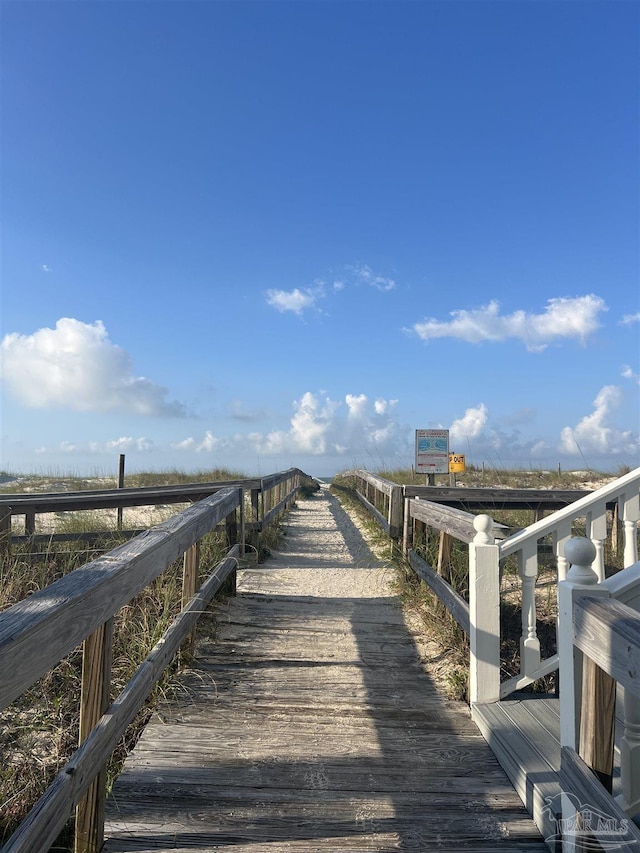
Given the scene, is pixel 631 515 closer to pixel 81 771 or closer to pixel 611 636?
pixel 611 636

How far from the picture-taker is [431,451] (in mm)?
9953

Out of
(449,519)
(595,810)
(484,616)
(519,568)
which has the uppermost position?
(449,519)

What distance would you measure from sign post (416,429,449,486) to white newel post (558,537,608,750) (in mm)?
7925

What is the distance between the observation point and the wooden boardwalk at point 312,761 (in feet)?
6.82

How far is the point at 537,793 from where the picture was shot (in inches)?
85.8

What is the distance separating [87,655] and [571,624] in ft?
5.84

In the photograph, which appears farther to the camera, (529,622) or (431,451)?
(431,451)

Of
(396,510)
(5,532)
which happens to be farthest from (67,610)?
(396,510)

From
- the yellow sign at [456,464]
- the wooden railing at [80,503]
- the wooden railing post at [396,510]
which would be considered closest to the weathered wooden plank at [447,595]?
the wooden railing post at [396,510]

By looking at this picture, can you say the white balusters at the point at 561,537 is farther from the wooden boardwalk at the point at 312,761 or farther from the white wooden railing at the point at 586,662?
the white wooden railing at the point at 586,662

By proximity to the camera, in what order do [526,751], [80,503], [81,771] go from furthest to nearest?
[80,503] < [526,751] < [81,771]

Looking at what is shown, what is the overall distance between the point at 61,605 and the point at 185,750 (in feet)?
5.17

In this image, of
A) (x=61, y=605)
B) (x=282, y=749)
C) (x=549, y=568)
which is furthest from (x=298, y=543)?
(x=61, y=605)

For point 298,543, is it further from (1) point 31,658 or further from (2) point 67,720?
(1) point 31,658
